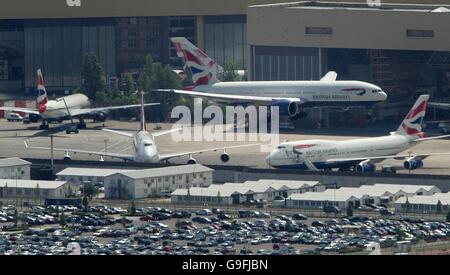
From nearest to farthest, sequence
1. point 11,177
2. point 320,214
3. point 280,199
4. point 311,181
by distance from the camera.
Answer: point 320,214
point 280,199
point 311,181
point 11,177

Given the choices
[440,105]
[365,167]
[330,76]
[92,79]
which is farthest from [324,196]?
[92,79]

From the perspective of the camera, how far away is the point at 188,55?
4818 inches

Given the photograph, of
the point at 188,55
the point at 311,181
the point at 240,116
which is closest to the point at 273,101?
the point at 240,116

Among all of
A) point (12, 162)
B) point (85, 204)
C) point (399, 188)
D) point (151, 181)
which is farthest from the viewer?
point (12, 162)

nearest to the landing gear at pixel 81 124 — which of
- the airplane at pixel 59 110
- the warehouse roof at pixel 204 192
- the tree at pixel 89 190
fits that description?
the airplane at pixel 59 110

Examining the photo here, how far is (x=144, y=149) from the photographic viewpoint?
8919cm

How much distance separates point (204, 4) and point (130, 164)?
2374 inches

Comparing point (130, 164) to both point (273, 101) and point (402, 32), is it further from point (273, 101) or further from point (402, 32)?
point (402, 32)

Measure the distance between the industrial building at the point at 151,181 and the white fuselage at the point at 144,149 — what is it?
21.5 feet

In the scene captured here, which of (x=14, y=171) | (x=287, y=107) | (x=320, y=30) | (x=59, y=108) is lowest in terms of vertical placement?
(x=14, y=171)

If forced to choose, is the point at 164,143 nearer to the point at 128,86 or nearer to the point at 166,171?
the point at 166,171

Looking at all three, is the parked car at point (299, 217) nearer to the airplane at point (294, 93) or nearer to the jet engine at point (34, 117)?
the airplane at point (294, 93)

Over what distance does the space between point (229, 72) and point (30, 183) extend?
60069mm

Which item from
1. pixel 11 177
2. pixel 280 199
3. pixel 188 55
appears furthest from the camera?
pixel 188 55
